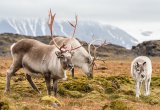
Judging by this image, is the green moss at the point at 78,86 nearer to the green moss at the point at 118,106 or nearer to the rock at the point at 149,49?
the green moss at the point at 118,106

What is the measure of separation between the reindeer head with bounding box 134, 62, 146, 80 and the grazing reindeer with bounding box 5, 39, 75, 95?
18.5ft

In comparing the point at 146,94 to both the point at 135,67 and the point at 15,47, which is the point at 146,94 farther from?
the point at 15,47

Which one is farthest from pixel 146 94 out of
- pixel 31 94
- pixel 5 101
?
pixel 5 101

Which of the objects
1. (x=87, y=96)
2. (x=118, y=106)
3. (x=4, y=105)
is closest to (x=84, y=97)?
(x=87, y=96)

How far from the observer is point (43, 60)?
19484 mm

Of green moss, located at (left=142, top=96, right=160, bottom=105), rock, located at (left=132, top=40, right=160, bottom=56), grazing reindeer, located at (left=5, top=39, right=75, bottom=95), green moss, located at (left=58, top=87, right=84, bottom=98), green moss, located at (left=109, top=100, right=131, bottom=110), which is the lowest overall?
rock, located at (left=132, top=40, right=160, bottom=56)

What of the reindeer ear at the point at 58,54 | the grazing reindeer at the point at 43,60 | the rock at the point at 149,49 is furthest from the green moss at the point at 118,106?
the rock at the point at 149,49

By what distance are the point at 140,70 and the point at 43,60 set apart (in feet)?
21.1

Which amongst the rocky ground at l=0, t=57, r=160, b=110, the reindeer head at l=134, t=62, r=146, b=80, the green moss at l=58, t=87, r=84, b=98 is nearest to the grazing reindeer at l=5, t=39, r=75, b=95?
the rocky ground at l=0, t=57, r=160, b=110

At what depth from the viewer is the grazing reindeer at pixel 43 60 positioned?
62.0 ft

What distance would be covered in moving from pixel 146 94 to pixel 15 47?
26.4ft

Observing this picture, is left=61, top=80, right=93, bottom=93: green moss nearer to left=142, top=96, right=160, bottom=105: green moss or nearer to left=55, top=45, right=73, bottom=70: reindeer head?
left=142, top=96, right=160, bottom=105: green moss

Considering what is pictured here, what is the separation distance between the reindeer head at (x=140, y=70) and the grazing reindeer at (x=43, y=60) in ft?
18.5

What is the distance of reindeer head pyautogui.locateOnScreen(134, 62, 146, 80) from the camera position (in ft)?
76.4
